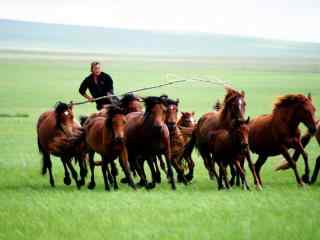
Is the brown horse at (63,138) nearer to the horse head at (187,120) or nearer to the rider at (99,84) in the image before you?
the rider at (99,84)

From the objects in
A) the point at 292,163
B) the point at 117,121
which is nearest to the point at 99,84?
the point at 117,121

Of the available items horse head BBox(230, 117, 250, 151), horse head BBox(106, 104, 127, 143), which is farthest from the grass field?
horse head BBox(106, 104, 127, 143)

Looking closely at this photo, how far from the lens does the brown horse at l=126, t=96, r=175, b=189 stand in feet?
53.6

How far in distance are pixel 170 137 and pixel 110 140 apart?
1.94 m

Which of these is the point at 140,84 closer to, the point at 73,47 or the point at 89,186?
the point at 89,186

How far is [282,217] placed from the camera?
12.3 metres

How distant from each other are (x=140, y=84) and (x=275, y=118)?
167 feet

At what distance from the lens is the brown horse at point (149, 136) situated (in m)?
16.3

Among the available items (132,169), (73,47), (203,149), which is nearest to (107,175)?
(132,169)

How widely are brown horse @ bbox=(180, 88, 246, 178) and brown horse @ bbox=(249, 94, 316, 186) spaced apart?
73 cm

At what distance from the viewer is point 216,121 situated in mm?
16797

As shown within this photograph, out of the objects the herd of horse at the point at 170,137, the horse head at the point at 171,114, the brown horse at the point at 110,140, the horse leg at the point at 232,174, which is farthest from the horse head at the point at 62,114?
the horse leg at the point at 232,174

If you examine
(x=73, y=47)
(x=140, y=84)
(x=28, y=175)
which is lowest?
(x=73, y=47)

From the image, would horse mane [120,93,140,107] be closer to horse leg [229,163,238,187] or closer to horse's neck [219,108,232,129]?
horse's neck [219,108,232,129]
